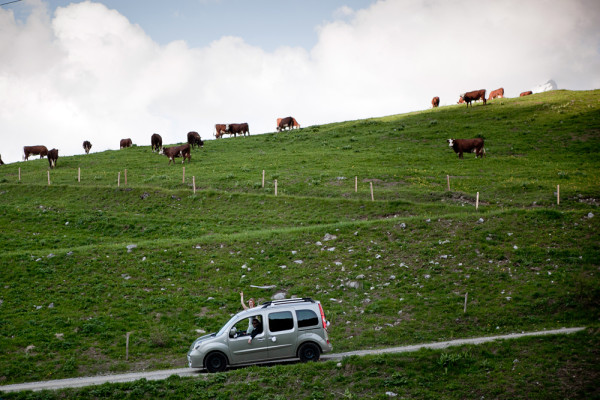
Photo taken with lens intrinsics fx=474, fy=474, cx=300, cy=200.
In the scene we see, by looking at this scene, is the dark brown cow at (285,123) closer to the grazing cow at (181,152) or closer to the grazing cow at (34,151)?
the grazing cow at (181,152)

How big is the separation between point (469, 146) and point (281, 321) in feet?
123

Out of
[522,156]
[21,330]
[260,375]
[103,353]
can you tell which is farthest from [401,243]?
[522,156]

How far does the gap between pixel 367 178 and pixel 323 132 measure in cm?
2424

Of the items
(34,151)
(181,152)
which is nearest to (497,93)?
(181,152)

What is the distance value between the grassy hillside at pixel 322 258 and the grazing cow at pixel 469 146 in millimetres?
960

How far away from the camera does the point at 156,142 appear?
58.5 m

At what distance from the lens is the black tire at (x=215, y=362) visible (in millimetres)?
14664


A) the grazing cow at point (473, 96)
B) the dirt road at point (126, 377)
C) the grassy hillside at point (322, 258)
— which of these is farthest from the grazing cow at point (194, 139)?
the dirt road at point (126, 377)

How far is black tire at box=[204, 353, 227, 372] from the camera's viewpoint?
14.7m

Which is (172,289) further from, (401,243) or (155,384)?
(401,243)

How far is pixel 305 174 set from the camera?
41.8 meters

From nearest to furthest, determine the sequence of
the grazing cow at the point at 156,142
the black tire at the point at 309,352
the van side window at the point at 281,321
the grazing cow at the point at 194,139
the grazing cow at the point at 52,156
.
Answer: the black tire at the point at 309,352 → the van side window at the point at 281,321 → the grazing cow at the point at 52,156 → the grazing cow at the point at 156,142 → the grazing cow at the point at 194,139

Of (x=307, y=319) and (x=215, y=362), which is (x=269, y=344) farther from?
(x=215, y=362)

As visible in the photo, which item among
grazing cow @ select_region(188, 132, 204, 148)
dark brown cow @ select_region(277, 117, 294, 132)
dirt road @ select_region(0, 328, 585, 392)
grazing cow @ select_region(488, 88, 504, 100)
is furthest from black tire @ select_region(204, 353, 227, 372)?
grazing cow @ select_region(488, 88, 504, 100)
